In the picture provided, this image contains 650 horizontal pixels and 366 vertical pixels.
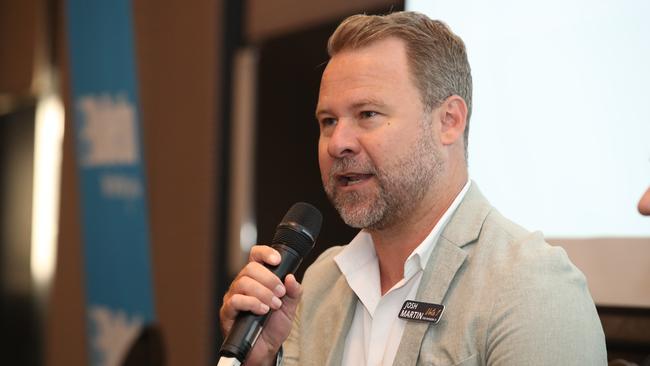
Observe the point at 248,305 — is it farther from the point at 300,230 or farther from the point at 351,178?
the point at 351,178

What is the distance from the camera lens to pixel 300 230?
158 centimetres

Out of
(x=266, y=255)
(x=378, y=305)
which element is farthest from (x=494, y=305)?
(x=266, y=255)

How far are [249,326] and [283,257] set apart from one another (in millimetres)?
157

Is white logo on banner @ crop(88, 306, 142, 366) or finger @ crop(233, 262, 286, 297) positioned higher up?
finger @ crop(233, 262, 286, 297)

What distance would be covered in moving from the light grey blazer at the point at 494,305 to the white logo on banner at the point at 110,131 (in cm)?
242

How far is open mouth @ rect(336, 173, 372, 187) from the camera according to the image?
5.91ft

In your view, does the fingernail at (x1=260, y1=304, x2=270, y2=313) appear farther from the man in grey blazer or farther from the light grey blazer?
the light grey blazer

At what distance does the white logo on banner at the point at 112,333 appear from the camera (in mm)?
3822

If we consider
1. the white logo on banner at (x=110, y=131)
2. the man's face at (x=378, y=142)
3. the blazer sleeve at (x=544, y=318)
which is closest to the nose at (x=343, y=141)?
the man's face at (x=378, y=142)

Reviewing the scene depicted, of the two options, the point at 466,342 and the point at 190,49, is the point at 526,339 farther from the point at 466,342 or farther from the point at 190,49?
the point at 190,49

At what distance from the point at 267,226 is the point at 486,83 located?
4.55ft

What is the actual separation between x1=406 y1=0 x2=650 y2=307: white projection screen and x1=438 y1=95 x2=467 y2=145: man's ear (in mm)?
256

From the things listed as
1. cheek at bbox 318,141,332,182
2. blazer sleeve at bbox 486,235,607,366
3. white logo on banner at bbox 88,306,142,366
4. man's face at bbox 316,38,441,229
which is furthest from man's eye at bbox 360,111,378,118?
white logo on banner at bbox 88,306,142,366

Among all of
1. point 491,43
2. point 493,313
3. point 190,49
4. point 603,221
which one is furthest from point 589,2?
point 190,49
